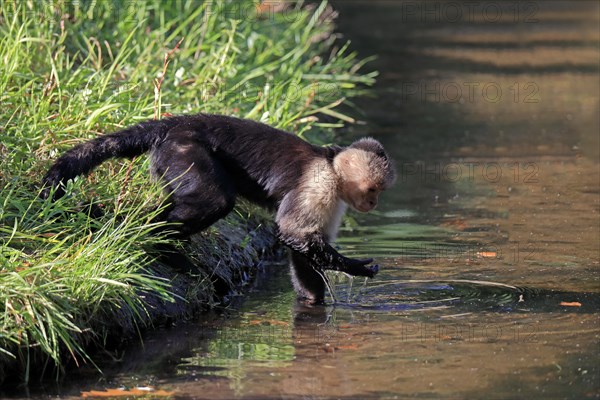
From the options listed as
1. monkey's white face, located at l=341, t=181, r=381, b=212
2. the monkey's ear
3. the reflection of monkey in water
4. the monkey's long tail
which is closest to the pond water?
the reflection of monkey in water

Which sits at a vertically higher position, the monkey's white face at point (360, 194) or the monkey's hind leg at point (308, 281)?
the monkey's white face at point (360, 194)

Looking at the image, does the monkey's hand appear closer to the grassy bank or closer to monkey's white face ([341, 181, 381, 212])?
monkey's white face ([341, 181, 381, 212])

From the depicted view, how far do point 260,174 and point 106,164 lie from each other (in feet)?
3.73

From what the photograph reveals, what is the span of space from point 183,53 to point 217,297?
3570 mm

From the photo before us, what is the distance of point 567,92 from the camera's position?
16.0m

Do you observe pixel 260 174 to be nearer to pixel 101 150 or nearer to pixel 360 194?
pixel 360 194

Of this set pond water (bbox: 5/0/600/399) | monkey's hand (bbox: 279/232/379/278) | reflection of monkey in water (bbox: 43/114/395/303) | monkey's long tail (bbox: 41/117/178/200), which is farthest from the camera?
monkey's hand (bbox: 279/232/379/278)

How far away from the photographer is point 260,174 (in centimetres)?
764

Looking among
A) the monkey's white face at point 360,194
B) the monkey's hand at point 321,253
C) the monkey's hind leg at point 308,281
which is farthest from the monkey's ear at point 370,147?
the monkey's hind leg at point 308,281

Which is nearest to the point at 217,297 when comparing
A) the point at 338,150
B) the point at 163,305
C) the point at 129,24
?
the point at 163,305

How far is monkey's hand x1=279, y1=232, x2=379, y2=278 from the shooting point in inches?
294

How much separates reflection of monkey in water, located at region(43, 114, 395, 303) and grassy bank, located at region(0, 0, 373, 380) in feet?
0.82

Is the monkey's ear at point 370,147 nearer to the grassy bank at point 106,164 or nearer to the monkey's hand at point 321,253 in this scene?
the monkey's hand at point 321,253

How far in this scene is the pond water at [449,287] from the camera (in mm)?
6148
